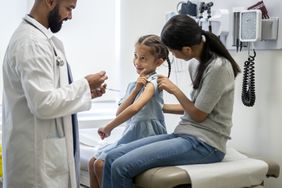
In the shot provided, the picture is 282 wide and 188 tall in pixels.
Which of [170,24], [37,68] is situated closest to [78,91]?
[37,68]

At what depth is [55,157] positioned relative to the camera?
1.69m

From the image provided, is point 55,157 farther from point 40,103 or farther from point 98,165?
point 98,165

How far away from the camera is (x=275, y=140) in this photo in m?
2.16

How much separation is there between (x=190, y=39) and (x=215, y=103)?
31cm

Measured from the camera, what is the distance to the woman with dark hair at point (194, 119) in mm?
1789

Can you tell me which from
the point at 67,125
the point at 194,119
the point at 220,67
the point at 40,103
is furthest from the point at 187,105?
the point at 40,103

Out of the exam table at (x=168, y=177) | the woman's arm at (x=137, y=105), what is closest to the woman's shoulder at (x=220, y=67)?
the woman's arm at (x=137, y=105)

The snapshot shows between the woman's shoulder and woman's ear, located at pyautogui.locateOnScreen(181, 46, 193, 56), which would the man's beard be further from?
the woman's shoulder

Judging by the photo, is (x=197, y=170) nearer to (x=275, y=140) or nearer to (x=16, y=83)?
(x=275, y=140)

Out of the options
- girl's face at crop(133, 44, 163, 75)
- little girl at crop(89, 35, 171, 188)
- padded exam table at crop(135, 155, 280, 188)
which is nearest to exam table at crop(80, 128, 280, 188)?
padded exam table at crop(135, 155, 280, 188)

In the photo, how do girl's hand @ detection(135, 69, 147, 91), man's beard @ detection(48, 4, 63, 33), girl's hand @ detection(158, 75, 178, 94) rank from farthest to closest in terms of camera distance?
girl's hand @ detection(135, 69, 147, 91) < girl's hand @ detection(158, 75, 178, 94) < man's beard @ detection(48, 4, 63, 33)

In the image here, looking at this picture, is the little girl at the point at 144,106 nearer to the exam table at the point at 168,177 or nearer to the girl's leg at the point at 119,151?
the girl's leg at the point at 119,151

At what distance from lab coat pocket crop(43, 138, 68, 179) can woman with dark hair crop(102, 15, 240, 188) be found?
0.73 ft

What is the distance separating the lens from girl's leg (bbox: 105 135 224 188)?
177cm
